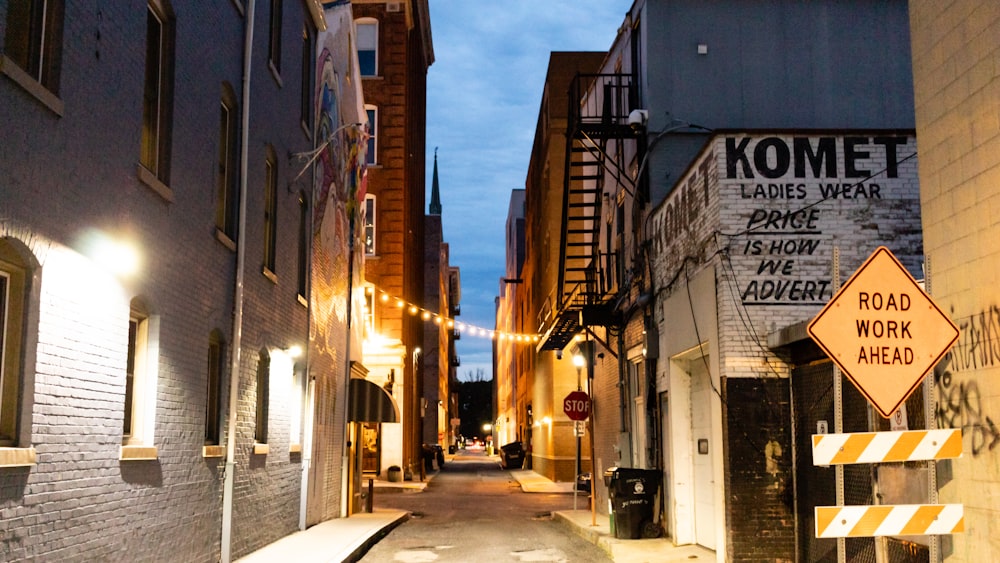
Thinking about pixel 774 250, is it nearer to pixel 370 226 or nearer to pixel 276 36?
pixel 276 36

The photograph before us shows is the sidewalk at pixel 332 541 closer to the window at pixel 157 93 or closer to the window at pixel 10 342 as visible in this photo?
the window at pixel 157 93

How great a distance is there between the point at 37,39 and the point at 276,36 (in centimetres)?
843

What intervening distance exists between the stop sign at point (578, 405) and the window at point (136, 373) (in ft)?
45.1

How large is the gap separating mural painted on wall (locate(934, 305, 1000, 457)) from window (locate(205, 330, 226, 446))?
8.56 meters

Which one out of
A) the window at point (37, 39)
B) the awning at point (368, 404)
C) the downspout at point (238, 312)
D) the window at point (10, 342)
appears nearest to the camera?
the window at point (10, 342)

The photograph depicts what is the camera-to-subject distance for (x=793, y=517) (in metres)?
13.6

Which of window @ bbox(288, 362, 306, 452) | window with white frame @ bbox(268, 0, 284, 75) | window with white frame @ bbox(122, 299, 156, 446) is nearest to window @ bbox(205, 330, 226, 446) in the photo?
window with white frame @ bbox(122, 299, 156, 446)

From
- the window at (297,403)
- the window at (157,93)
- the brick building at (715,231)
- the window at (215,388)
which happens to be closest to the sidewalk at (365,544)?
the brick building at (715,231)

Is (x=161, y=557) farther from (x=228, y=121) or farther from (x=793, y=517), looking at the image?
(x=793, y=517)

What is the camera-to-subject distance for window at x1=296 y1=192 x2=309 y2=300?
18.6 m

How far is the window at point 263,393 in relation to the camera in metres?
15.6

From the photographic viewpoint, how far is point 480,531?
2081cm

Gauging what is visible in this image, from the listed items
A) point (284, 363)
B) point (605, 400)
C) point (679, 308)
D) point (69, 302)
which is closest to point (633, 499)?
point (679, 308)

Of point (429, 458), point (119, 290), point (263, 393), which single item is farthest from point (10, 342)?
point (429, 458)
